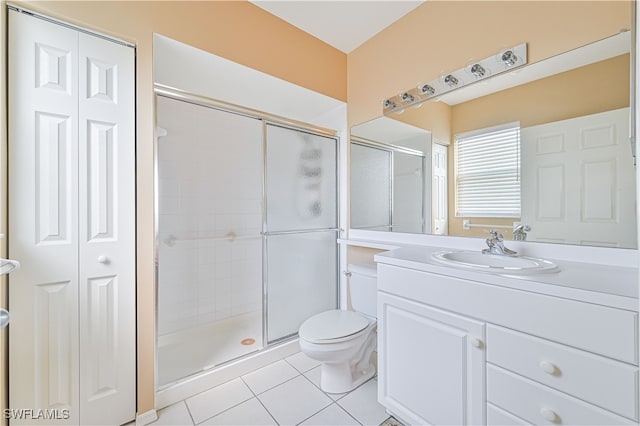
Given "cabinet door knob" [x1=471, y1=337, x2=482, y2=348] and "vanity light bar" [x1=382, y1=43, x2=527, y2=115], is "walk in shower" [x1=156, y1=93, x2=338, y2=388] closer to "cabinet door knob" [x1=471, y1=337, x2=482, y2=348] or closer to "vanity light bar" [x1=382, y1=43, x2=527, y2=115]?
"vanity light bar" [x1=382, y1=43, x2=527, y2=115]

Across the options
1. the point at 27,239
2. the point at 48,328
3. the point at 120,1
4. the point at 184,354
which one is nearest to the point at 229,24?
the point at 120,1

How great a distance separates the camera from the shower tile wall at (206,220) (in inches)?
87.6

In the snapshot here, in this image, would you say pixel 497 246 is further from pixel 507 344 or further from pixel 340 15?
pixel 340 15

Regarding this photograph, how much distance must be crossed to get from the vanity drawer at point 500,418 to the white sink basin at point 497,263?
51cm

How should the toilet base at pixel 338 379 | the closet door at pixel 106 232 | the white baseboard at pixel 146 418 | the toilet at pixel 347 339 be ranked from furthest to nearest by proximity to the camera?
the toilet base at pixel 338 379, the toilet at pixel 347 339, the white baseboard at pixel 146 418, the closet door at pixel 106 232

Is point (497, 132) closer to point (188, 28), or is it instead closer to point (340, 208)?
point (340, 208)

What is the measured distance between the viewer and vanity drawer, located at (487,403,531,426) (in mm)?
923

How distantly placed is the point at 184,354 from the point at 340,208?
1.74m

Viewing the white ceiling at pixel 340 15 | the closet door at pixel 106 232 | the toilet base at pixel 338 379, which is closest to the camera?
the closet door at pixel 106 232

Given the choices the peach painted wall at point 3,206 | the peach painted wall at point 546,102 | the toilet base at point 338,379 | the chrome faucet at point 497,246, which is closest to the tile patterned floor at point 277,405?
the toilet base at point 338,379

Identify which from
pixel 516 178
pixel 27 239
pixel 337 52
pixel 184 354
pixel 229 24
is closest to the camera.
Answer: pixel 27 239

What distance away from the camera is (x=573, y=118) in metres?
1.22

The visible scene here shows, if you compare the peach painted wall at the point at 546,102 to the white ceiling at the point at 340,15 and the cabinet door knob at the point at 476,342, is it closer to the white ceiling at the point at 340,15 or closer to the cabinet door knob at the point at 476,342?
the cabinet door knob at the point at 476,342

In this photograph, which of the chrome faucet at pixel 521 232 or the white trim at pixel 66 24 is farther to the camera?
the chrome faucet at pixel 521 232
